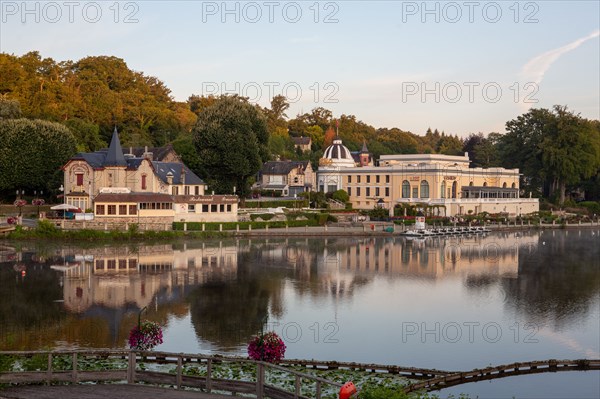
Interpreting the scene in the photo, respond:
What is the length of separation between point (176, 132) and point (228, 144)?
28.6m

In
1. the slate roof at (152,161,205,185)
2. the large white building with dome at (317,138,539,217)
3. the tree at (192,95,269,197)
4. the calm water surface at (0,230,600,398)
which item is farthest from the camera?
the large white building with dome at (317,138,539,217)

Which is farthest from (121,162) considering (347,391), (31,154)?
(347,391)

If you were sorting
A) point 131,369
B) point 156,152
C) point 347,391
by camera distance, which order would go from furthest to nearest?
1. point 156,152
2. point 131,369
3. point 347,391

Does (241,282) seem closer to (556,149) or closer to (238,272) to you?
(238,272)

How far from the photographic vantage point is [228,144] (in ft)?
228

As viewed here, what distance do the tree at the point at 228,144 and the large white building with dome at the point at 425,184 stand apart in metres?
19.5

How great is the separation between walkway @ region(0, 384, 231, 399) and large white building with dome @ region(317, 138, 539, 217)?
6759 cm

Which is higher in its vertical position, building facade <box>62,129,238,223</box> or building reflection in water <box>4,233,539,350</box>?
building facade <box>62,129,238,223</box>

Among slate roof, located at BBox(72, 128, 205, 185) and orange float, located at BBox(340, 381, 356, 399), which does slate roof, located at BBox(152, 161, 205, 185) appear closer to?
slate roof, located at BBox(72, 128, 205, 185)

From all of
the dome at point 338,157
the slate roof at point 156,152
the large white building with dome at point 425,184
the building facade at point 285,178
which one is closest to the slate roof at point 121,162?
the slate roof at point 156,152

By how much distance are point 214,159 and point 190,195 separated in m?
6.78

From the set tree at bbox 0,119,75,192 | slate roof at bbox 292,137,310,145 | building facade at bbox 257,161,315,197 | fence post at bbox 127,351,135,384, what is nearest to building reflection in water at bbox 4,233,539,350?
fence post at bbox 127,351,135,384

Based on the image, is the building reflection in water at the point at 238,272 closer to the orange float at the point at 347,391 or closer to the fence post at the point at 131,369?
the fence post at the point at 131,369

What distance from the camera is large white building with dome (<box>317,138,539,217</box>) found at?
277 feet
